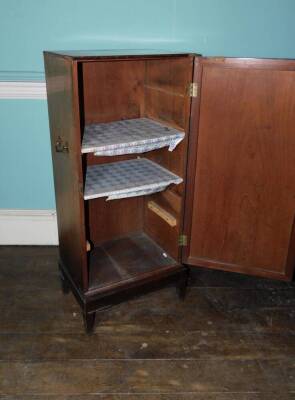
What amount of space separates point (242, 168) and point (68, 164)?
0.74 metres

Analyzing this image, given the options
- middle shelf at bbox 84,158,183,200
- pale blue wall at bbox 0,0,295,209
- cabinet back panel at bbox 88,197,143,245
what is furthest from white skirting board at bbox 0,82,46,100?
cabinet back panel at bbox 88,197,143,245

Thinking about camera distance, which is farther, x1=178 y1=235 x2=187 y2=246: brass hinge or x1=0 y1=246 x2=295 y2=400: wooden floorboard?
x1=178 y1=235 x2=187 y2=246: brass hinge

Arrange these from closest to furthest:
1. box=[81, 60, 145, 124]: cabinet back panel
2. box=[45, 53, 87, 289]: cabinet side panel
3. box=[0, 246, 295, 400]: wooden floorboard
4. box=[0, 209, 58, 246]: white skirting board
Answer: box=[45, 53, 87, 289]: cabinet side panel
box=[0, 246, 295, 400]: wooden floorboard
box=[81, 60, 145, 124]: cabinet back panel
box=[0, 209, 58, 246]: white skirting board

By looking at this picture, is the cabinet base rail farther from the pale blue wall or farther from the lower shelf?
the pale blue wall

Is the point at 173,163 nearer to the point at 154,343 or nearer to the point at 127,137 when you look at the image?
the point at 127,137

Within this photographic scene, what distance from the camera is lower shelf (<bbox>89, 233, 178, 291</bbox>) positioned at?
1822 millimetres

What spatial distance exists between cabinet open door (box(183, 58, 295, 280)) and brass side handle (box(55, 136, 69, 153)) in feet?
1.76

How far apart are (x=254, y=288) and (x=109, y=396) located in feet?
3.29

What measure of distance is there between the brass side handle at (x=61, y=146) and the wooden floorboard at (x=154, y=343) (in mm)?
803

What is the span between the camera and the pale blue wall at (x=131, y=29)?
191 centimetres

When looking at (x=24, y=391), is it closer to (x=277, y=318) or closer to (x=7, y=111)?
(x=277, y=318)

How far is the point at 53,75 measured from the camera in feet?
5.16

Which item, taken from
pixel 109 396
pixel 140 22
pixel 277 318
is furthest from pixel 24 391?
pixel 140 22

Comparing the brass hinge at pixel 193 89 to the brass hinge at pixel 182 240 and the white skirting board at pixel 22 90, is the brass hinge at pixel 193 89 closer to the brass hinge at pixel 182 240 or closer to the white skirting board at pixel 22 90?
the brass hinge at pixel 182 240
